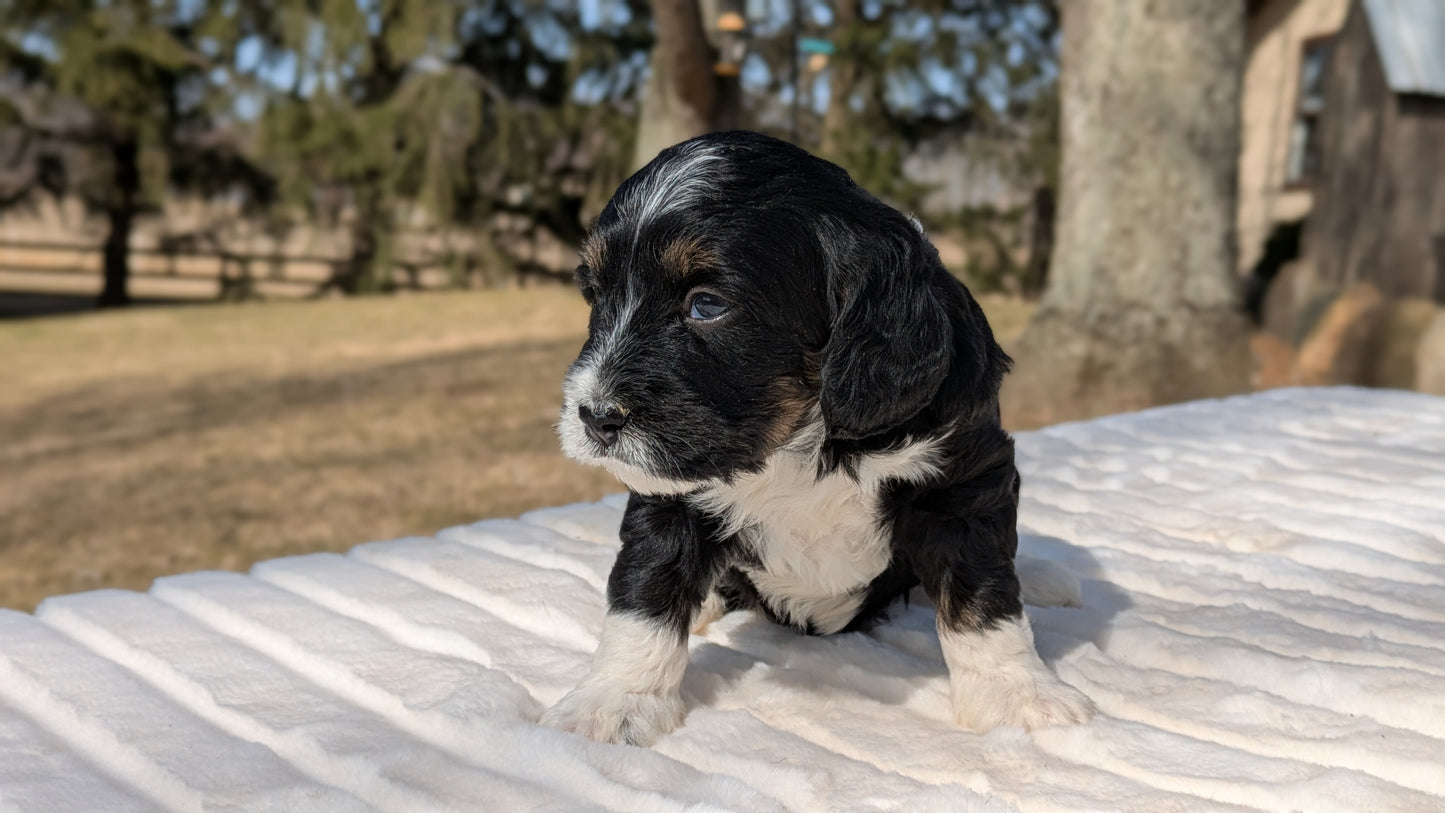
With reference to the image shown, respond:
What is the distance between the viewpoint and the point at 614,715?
2.33 metres

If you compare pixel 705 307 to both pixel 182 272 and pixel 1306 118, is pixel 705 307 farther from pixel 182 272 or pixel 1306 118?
pixel 182 272

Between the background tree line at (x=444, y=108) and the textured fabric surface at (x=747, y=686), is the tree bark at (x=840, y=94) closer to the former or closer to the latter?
the background tree line at (x=444, y=108)

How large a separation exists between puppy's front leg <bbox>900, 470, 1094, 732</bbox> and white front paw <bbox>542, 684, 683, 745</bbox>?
0.61 meters

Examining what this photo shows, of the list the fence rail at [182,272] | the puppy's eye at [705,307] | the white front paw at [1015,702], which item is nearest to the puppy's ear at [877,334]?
the puppy's eye at [705,307]

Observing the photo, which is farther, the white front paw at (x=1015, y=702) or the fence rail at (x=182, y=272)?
the fence rail at (x=182, y=272)

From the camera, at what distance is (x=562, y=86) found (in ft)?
58.5

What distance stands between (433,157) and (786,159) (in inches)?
586

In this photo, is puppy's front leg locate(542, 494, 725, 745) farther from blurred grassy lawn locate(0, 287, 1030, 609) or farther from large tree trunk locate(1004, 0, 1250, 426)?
large tree trunk locate(1004, 0, 1250, 426)

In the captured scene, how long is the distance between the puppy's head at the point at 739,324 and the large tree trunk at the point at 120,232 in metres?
19.1

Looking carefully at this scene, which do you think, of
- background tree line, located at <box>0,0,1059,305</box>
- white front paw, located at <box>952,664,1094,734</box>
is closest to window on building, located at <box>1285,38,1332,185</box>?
background tree line, located at <box>0,0,1059,305</box>

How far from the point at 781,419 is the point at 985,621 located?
62cm

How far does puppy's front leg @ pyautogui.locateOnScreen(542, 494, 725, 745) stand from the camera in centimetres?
234

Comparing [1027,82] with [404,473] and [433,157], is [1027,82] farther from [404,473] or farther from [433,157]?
[404,473]

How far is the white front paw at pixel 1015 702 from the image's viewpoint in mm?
2352
